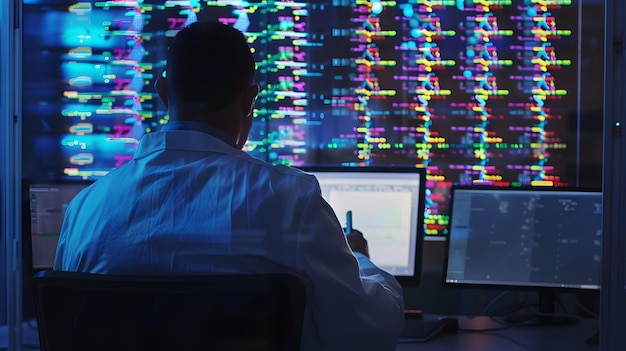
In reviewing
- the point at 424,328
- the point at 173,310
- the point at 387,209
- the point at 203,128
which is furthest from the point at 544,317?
the point at 173,310

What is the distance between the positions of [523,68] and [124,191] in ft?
5.03

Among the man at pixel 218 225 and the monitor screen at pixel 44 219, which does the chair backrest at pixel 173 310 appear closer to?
the man at pixel 218 225

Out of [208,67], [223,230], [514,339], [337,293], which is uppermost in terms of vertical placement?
[208,67]

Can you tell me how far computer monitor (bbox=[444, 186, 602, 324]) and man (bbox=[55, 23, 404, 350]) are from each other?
2.93 feet

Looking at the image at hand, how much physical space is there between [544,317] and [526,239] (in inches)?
8.9

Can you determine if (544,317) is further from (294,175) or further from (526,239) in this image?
(294,175)

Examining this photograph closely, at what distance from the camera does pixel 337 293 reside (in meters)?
1.19

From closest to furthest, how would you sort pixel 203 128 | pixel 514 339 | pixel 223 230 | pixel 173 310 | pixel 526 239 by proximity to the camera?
pixel 173 310, pixel 223 230, pixel 203 128, pixel 514 339, pixel 526 239

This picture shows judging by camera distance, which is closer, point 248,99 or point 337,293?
point 337,293

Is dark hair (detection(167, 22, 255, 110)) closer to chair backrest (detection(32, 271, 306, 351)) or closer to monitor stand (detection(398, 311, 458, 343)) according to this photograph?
chair backrest (detection(32, 271, 306, 351))

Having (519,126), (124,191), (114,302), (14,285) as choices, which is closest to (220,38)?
(124,191)

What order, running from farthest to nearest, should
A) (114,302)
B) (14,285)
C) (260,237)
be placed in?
(14,285)
(260,237)
(114,302)

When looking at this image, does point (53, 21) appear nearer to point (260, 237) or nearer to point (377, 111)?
point (377, 111)

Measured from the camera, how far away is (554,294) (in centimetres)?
217
